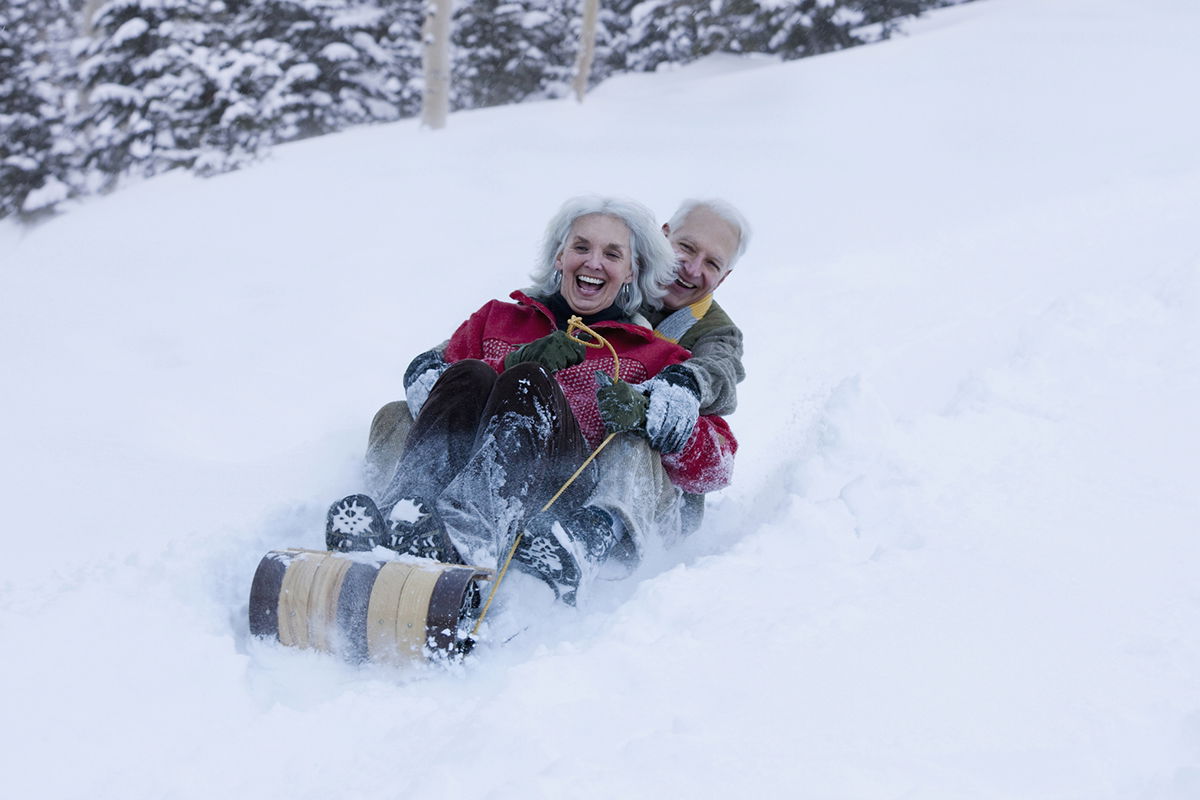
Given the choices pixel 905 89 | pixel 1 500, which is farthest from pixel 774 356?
pixel 905 89

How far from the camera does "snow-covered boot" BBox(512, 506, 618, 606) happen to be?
2119 millimetres

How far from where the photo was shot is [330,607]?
1962mm

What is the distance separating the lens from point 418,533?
84.2 inches

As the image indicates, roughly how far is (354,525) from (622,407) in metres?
0.69

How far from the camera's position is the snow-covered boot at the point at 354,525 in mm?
2133

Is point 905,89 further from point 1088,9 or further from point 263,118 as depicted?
point 263,118

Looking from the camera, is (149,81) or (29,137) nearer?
(149,81)

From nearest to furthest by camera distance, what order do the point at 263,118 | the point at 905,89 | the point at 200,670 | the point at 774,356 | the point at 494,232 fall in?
the point at 200,670, the point at 774,356, the point at 494,232, the point at 905,89, the point at 263,118

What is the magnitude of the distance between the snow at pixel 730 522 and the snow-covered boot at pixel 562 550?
9 cm

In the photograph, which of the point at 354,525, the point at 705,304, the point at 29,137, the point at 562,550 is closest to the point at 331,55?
the point at 29,137

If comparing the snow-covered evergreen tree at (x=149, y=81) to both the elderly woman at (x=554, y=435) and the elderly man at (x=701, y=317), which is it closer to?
the elderly man at (x=701, y=317)

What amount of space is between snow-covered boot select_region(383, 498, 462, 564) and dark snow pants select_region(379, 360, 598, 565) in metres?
0.03

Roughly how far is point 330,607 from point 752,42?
503 inches

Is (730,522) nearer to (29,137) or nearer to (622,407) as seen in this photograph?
(622,407)
